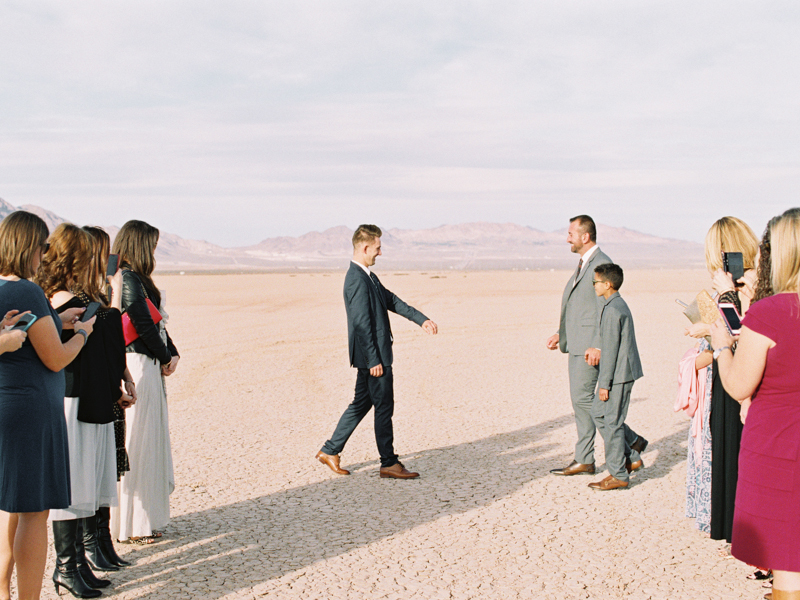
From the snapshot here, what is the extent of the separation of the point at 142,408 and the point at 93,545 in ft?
2.76

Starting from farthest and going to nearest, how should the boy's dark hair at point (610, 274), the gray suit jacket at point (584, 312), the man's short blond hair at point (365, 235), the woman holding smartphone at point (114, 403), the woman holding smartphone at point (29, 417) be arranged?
the man's short blond hair at point (365, 235)
the gray suit jacket at point (584, 312)
the boy's dark hair at point (610, 274)
the woman holding smartphone at point (114, 403)
the woman holding smartphone at point (29, 417)

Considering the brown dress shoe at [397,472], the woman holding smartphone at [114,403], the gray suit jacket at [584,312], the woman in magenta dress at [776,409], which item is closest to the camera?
the woman in magenta dress at [776,409]

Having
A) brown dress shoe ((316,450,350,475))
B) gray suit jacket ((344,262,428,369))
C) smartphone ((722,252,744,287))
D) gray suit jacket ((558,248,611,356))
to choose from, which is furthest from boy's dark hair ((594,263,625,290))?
brown dress shoe ((316,450,350,475))

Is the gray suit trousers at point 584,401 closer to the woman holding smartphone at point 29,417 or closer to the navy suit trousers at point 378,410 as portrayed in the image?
the navy suit trousers at point 378,410

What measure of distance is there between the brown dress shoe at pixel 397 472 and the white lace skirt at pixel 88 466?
249 cm

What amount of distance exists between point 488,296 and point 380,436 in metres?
26.8

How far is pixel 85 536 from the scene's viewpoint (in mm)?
4027

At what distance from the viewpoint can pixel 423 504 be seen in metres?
5.25

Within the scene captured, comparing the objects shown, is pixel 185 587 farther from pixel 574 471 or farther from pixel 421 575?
pixel 574 471

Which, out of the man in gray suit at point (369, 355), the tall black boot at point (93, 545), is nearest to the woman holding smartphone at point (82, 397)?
the tall black boot at point (93, 545)

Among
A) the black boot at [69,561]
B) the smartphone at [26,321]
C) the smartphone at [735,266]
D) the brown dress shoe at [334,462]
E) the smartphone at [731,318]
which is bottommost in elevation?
the brown dress shoe at [334,462]

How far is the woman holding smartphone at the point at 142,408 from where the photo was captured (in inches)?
170

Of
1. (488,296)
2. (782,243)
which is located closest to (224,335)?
(782,243)

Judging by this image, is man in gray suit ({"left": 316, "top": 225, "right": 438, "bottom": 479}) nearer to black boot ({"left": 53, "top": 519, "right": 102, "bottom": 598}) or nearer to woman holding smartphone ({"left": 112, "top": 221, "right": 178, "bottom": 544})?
woman holding smartphone ({"left": 112, "top": 221, "right": 178, "bottom": 544})
